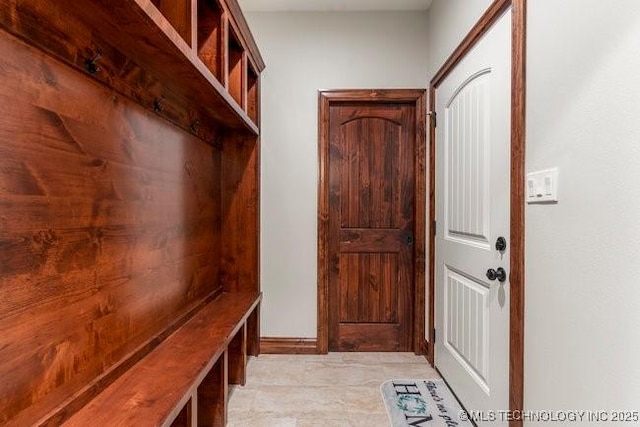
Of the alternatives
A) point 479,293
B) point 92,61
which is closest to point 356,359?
point 479,293

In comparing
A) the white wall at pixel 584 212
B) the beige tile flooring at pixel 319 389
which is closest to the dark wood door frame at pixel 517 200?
the white wall at pixel 584 212

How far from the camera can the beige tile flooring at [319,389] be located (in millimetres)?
1986

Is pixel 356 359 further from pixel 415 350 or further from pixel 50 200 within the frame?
pixel 50 200

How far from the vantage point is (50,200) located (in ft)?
3.30

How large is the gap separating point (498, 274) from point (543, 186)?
1.61ft

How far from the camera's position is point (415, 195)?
2.85 meters

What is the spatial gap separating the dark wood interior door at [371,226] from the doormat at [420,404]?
560 mm

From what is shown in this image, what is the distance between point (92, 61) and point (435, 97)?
2.19 m

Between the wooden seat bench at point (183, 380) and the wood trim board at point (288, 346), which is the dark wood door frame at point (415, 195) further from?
the wooden seat bench at point (183, 380)

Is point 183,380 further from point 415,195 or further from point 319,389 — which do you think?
point 415,195

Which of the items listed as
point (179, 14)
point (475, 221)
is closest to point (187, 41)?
point (179, 14)

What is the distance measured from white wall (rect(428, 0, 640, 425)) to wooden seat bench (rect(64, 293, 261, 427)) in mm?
1271

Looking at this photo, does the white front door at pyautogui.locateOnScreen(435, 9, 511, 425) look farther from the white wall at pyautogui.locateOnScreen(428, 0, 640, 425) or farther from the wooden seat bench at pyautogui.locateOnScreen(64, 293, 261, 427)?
the wooden seat bench at pyautogui.locateOnScreen(64, 293, 261, 427)

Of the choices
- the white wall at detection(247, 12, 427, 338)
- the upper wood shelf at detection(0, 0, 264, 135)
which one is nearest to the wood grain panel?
the white wall at detection(247, 12, 427, 338)
